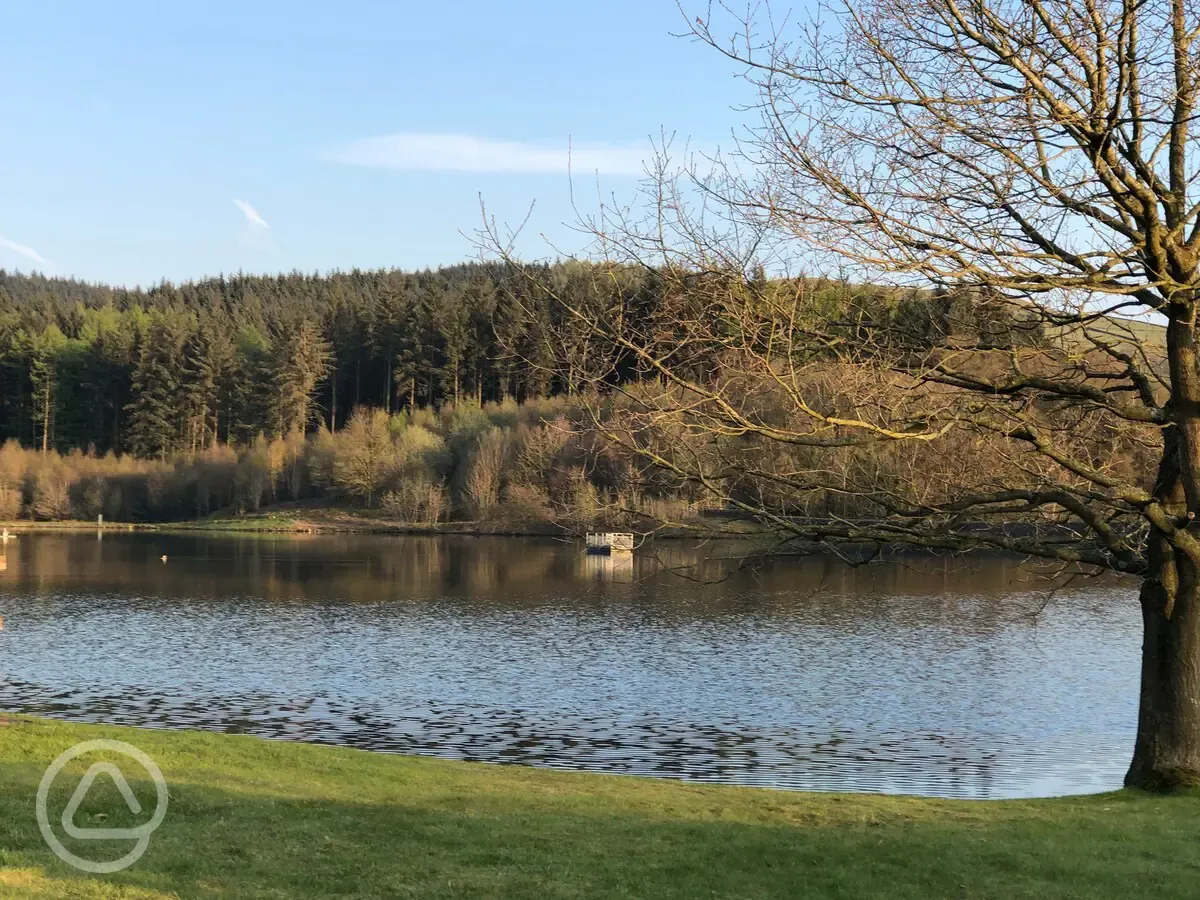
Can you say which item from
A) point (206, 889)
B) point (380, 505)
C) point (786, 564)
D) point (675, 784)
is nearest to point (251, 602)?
point (786, 564)

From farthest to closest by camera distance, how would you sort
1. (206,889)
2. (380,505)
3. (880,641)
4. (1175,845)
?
(380,505) < (880,641) < (1175,845) < (206,889)

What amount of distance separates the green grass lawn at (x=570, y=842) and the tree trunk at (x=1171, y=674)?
0.36 m

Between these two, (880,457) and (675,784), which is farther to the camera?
(675,784)

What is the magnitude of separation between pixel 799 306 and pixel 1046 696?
17.9 metres

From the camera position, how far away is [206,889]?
22.9 ft

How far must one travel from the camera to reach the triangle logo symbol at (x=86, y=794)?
827cm

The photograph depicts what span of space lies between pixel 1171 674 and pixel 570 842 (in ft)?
21.1

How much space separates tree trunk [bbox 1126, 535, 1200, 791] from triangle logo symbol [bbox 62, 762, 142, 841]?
9.23 m

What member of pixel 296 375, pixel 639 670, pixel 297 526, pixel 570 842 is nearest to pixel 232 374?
pixel 296 375

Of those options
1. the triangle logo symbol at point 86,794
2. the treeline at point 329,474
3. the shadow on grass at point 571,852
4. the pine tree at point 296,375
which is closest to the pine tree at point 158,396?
the treeline at point 329,474

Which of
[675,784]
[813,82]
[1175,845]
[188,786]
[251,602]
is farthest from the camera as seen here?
[251,602]

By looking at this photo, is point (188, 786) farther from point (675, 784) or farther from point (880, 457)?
point (880, 457)

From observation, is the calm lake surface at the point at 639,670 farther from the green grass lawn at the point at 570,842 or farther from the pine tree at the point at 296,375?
the pine tree at the point at 296,375

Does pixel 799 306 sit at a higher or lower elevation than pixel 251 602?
higher
